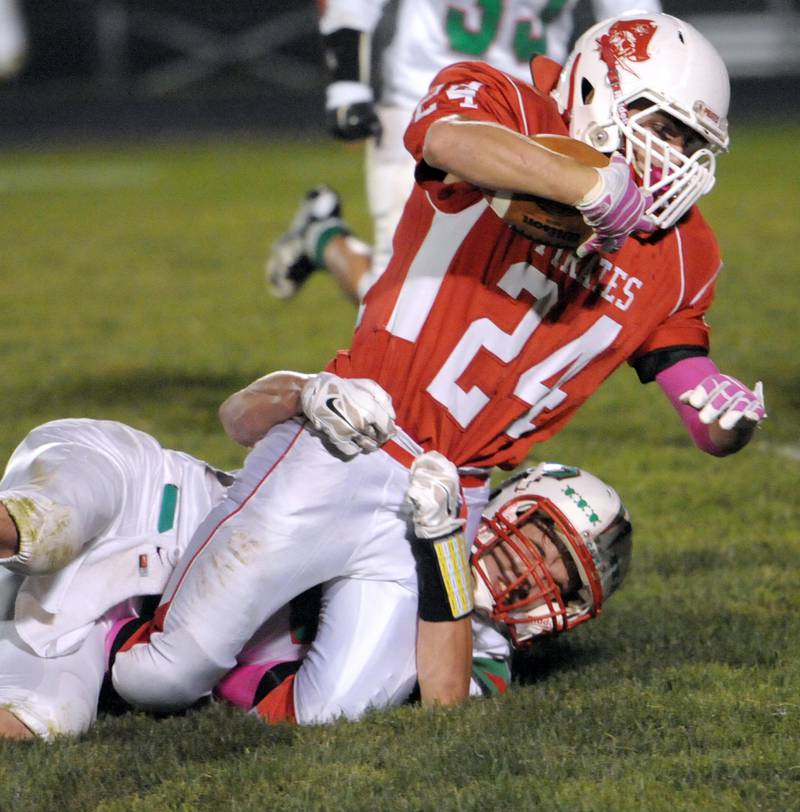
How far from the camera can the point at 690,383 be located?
353 cm

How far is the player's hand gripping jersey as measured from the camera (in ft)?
11.4

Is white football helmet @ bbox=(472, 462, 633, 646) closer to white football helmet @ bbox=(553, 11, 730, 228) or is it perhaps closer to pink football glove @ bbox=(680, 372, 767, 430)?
pink football glove @ bbox=(680, 372, 767, 430)

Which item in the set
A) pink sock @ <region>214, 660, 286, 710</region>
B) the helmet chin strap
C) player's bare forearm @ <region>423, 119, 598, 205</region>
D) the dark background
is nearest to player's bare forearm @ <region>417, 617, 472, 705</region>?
pink sock @ <region>214, 660, 286, 710</region>

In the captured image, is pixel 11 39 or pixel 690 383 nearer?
pixel 690 383

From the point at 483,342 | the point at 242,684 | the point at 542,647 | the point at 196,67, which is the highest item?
the point at 483,342

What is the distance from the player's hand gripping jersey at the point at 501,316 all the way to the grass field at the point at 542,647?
2.02 feet

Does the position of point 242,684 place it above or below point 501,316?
below

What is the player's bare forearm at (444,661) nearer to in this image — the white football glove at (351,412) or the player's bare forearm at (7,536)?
the white football glove at (351,412)

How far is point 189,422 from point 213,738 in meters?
2.98

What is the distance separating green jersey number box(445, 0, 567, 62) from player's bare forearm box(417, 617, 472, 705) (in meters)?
2.70

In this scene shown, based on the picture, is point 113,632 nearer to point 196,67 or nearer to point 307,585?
point 307,585

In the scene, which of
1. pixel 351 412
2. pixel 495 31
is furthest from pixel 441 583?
pixel 495 31

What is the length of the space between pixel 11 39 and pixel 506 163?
17420 millimetres

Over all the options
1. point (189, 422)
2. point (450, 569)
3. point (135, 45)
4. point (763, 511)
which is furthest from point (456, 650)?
point (135, 45)
